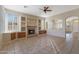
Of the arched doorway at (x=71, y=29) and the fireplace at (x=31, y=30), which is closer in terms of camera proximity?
the arched doorway at (x=71, y=29)

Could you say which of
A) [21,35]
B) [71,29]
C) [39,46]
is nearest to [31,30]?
[21,35]

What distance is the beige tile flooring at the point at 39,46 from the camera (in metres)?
3.32

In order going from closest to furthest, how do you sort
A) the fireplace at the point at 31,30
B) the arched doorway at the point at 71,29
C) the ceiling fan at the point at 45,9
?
1. the ceiling fan at the point at 45,9
2. the arched doorway at the point at 71,29
3. the fireplace at the point at 31,30

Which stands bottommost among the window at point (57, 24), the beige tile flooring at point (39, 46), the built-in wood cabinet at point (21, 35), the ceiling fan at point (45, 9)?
the beige tile flooring at point (39, 46)

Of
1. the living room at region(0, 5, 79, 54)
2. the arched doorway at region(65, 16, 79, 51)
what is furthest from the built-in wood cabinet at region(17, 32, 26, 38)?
the arched doorway at region(65, 16, 79, 51)

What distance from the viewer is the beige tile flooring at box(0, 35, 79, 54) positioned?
3.32m

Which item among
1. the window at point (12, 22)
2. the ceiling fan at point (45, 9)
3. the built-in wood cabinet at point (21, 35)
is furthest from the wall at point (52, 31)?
the window at point (12, 22)

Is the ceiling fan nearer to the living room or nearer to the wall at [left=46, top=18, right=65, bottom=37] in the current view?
the living room

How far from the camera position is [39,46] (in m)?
3.56

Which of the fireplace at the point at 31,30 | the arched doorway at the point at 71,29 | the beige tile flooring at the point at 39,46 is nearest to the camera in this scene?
the beige tile flooring at the point at 39,46

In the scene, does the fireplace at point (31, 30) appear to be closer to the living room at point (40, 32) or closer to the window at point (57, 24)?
the living room at point (40, 32)

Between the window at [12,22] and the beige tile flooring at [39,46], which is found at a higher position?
the window at [12,22]

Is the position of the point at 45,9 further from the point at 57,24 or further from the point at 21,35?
the point at 21,35
